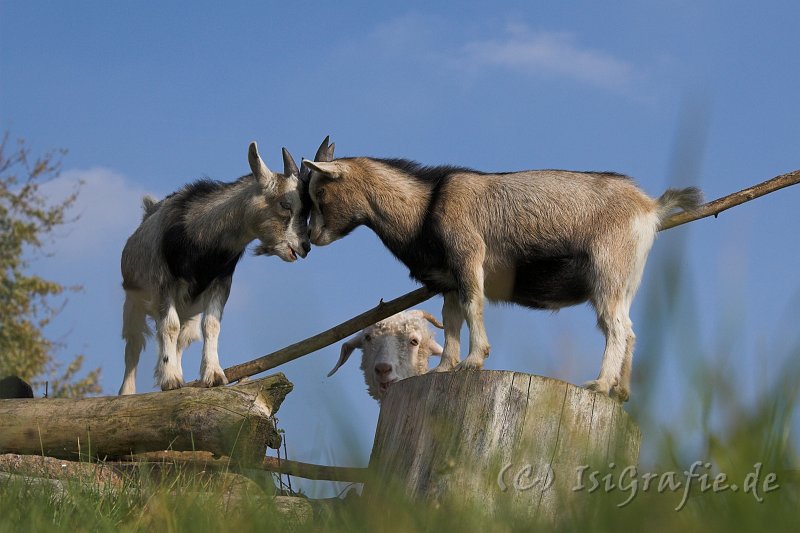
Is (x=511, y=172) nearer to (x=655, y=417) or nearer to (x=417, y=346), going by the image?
(x=417, y=346)

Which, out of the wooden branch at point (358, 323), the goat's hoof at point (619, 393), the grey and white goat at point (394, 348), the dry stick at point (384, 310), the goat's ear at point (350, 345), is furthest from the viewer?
the goat's ear at point (350, 345)

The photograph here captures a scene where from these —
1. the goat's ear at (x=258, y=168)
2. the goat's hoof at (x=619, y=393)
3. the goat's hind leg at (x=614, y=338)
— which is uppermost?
the goat's ear at (x=258, y=168)

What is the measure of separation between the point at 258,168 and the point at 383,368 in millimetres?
2775

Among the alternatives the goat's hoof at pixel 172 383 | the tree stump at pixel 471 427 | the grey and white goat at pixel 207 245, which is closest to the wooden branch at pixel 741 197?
the tree stump at pixel 471 427

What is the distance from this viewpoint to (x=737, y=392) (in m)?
2.33

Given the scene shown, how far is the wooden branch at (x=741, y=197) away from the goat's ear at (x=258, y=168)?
347cm

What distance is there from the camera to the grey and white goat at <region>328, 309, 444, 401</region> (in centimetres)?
1027

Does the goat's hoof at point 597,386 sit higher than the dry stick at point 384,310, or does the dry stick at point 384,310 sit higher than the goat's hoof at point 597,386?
the dry stick at point 384,310

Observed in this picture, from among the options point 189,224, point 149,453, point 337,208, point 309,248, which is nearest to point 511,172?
point 337,208

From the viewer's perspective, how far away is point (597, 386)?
603 cm

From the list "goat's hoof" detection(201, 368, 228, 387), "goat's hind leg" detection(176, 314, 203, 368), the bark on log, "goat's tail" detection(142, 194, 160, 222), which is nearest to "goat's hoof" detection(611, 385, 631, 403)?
the bark on log

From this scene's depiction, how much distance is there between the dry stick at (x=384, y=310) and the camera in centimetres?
730

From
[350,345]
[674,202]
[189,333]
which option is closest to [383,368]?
[350,345]

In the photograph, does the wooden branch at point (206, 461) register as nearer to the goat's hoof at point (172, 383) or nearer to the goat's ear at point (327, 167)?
the goat's hoof at point (172, 383)
